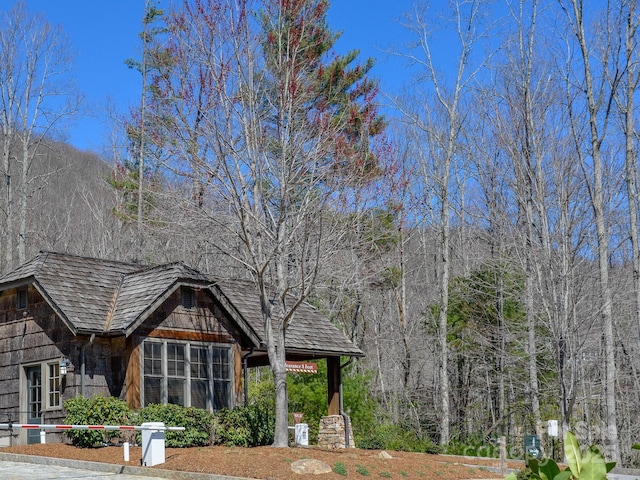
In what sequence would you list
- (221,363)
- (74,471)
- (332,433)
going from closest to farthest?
(74,471) < (221,363) < (332,433)

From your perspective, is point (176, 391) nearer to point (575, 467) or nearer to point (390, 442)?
point (390, 442)

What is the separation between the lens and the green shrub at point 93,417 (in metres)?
18.1

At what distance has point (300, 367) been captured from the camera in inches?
905

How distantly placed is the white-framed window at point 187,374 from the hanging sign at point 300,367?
5.34 ft

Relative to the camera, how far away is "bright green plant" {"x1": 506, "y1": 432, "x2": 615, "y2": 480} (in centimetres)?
431

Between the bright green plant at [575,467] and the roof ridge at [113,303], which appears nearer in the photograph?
the bright green plant at [575,467]

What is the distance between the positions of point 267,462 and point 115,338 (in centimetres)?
687

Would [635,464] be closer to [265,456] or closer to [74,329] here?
[265,456]

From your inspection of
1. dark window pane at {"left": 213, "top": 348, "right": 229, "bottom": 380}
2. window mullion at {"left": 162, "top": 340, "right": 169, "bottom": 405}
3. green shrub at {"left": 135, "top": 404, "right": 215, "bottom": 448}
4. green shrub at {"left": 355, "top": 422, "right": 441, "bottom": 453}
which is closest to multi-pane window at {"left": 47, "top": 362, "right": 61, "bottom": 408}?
green shrub at {"left": 135, "top": 404, "right": 215, "bottom": 448}

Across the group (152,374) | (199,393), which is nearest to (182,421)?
(152,374)

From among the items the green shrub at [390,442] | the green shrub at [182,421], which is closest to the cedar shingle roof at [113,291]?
the green shrub at [182,421]

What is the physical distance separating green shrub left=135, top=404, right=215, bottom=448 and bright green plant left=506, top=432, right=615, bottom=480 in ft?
48.2

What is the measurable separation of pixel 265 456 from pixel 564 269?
25.0 feet

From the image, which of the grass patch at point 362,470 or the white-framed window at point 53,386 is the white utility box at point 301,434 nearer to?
the white-framed window at point 53,386
